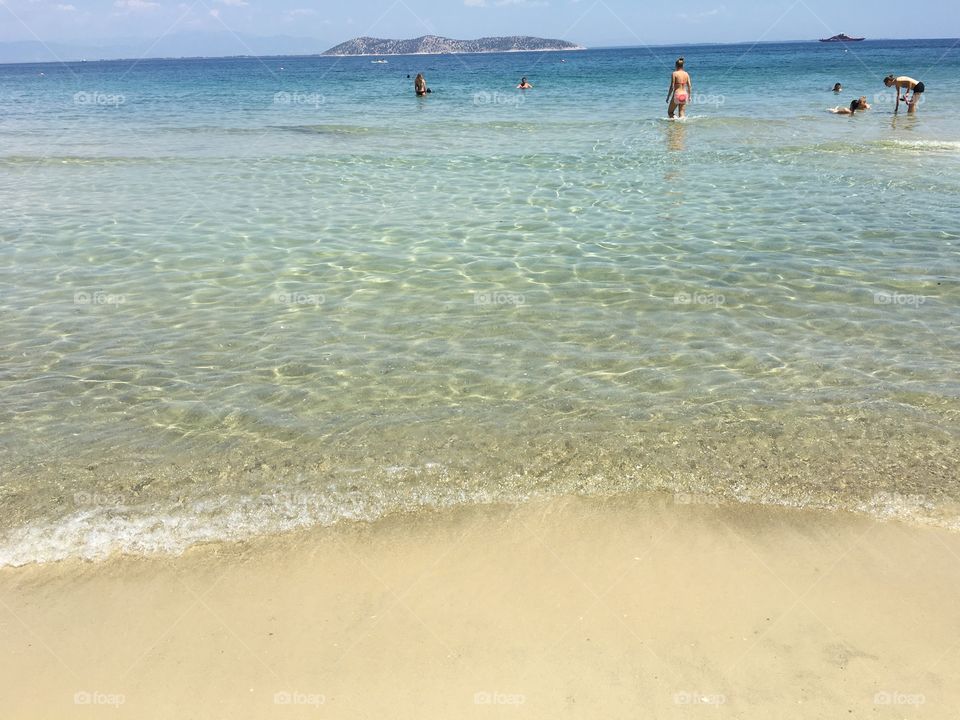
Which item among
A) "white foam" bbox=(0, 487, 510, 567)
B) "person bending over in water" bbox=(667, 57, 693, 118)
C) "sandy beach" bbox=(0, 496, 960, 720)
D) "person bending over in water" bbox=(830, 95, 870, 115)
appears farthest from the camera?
"person bending over in water" bbox=(830, 95, 870, 115)

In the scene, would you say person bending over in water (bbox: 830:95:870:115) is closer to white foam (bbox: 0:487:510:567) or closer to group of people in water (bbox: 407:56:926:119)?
group of people in water (bbox: 407:56:926:119)

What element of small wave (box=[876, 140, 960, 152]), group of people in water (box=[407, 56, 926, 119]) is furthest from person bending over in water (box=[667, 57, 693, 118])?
small wave (box=[876, 140, 960, 152])

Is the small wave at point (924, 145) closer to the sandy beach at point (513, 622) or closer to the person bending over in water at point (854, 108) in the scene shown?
the person bending over in water at point (854, 108)

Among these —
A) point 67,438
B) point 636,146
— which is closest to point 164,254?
point 67,438

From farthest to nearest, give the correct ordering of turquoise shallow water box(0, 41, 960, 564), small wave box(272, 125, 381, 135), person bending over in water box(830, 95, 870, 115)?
person bending over in water box(830, 95, 870, 115) → small wave box(272, 125, 381, 135) → turquoise shallow water box(0, 41, 960, 564)

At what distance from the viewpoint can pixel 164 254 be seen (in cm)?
969

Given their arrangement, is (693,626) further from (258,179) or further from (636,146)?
(636,146)

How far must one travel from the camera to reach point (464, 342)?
6.87 metres

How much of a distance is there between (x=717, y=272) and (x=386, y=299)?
3780 millimetres

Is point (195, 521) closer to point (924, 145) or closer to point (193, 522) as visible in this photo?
point (193, 522)

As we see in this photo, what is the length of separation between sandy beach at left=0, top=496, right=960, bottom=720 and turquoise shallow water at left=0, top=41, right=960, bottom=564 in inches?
12.8

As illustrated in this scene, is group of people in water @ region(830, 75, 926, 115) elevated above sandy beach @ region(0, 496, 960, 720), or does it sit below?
above

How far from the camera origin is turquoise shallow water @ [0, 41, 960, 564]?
Result: 15.5 feet

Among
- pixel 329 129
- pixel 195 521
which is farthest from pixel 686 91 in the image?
pixel 195 521
